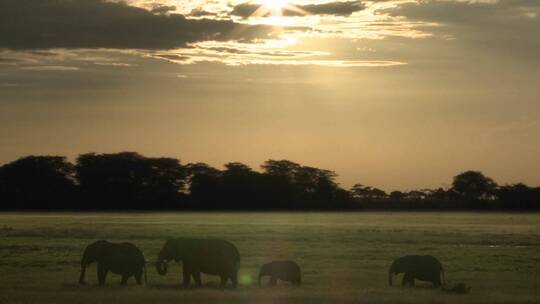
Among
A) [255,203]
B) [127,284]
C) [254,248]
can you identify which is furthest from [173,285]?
[255,203]

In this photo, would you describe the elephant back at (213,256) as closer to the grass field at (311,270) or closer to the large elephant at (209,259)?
→ the large elephant at (209,259)

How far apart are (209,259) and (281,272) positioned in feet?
5.97

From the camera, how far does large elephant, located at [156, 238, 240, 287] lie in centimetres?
2612

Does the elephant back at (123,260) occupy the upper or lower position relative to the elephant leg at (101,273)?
upper

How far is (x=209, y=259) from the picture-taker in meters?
26.3

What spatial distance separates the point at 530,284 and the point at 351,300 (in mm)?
7101

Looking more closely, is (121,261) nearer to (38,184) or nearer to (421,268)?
(421,268)

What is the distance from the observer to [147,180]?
134 meters

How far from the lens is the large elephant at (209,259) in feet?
85.7

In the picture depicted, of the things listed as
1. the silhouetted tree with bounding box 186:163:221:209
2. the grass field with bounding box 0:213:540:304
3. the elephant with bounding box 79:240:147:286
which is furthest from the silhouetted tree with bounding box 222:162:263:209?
the elephant with bounding box 79:240:147:286

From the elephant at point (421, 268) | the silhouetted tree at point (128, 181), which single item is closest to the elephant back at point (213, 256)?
the elephant at point (421, 268)

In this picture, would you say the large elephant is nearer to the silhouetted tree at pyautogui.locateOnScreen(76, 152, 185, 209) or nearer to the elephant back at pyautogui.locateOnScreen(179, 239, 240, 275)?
the elephant back at pyautogui.locateOnScreen(179, 239, 240, 275)

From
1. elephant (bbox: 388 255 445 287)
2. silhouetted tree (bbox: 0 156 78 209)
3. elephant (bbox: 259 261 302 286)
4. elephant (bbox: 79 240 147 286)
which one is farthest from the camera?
silhouetted tree (bbox: 0 156 78 209)

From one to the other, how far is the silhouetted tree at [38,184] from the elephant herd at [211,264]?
10502 centimetres
